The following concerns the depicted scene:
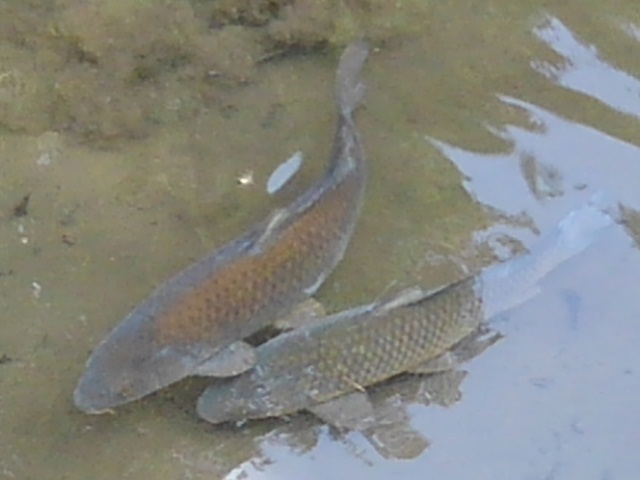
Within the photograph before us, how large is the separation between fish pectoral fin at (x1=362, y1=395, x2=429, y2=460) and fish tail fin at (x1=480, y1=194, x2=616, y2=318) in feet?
1.55

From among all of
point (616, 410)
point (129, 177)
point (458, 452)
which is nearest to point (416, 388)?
point (458, 452)

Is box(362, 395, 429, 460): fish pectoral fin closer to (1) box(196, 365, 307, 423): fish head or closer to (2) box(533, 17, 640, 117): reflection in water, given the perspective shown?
(1) box(196, 365, 307, 423): fish head

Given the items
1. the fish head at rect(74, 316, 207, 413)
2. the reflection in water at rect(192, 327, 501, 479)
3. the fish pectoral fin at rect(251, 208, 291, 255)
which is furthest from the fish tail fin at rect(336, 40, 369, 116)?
the fish head at rect(74, 316, 207, 413)

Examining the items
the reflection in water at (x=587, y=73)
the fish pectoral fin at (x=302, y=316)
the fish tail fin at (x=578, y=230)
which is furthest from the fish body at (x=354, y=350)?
the reflection in water at (x=587, y=73)

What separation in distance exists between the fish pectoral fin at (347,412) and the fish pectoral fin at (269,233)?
535 millimetres

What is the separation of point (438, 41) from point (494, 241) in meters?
1.06

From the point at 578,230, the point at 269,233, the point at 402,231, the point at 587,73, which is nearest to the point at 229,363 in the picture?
the point at 269,233

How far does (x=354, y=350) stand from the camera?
133 inches

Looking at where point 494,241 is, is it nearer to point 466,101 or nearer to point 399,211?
point 399,211

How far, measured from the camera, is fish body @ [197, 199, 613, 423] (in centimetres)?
335

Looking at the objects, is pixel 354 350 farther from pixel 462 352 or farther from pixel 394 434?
pixel 462 352

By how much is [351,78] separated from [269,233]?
0.95m

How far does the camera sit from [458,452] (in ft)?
11.3

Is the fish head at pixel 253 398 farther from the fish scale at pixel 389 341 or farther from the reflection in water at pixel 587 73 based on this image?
the reflection in water at pixel 587 73
